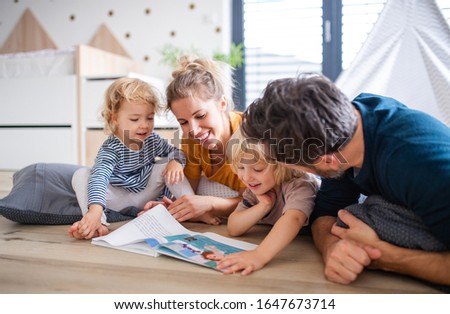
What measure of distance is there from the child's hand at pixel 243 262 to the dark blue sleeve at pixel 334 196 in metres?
0.24

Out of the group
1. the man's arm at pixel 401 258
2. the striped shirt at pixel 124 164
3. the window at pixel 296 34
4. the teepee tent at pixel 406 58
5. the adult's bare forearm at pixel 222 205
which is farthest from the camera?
the window at pixel 296 34

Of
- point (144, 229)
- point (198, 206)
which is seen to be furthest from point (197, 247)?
point (198, 206)

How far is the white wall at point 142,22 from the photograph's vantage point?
3176 mm

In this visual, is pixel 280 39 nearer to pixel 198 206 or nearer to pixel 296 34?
pixel 296 34

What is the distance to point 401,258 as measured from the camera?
752 mm

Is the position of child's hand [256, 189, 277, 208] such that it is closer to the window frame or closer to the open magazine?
the open magazine

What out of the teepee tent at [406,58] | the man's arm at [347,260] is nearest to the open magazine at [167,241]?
the man's arm at [347,260]

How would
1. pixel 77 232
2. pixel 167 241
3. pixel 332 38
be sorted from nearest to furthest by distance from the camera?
1. pixel 167 241
2. pixel 77 232
3. pixel 332 38

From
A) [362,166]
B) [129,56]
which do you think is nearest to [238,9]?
[129,56]

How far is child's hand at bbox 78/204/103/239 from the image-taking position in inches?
40.9

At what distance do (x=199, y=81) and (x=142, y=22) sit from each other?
92.9 inches

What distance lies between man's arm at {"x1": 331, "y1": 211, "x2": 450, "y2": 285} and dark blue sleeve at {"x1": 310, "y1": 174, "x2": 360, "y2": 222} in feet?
0.38

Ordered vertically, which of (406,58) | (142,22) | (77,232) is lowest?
(77,232)

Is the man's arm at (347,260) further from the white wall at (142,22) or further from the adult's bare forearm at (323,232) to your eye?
the white wall at (142,22)
